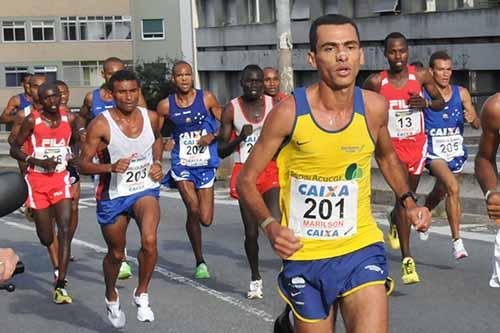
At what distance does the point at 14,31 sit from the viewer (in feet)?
258

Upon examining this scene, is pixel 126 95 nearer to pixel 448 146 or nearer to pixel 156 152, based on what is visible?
pixel 156 152

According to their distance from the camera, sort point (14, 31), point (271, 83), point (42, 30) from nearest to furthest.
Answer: point (271, 83)
point (14, 31)
point (42, 30)

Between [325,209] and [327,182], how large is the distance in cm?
14

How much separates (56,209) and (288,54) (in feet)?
45.4

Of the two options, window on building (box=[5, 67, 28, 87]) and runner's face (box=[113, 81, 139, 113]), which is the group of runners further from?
window on building (box=[5, 67, 28, 87])

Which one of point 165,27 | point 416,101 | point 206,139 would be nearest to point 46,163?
point 206,139

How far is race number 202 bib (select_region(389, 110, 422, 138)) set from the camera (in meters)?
11.3

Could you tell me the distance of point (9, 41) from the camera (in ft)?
257

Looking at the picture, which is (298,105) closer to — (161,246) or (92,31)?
(161,246)

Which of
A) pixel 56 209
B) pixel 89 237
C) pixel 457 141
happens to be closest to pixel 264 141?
pixel 56 209

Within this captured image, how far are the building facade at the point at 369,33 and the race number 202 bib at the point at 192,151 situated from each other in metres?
26.9

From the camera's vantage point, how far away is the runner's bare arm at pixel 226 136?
10.8 meters

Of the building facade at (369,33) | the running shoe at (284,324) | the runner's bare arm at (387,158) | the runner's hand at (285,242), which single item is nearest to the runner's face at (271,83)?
the running shoe at (284,324)

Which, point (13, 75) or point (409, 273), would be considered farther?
point (13, 75)
